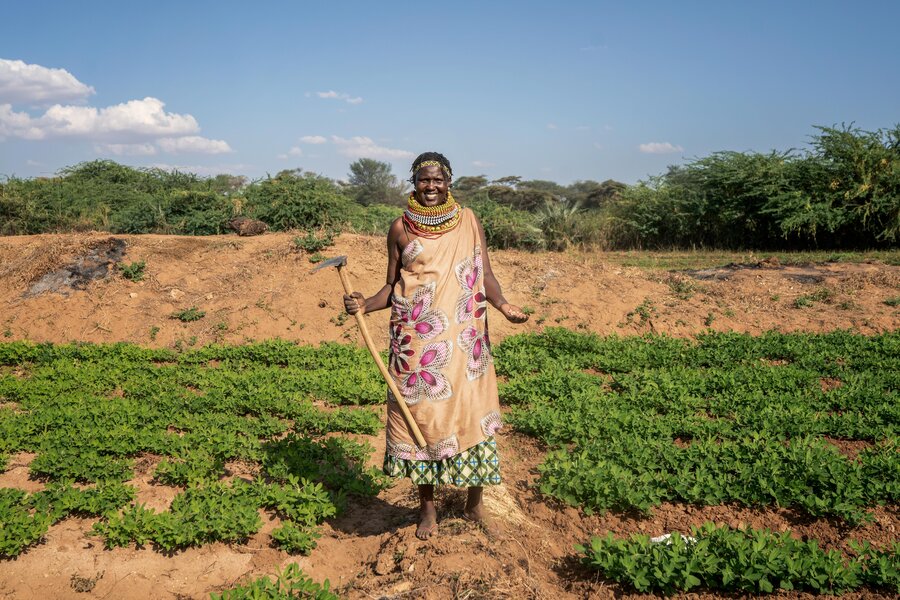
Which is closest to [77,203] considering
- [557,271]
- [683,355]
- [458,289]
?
[557,271]

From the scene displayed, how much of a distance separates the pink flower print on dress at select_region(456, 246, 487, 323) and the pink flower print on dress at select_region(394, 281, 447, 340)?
11 cm

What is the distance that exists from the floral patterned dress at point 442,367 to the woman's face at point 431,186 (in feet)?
0.62

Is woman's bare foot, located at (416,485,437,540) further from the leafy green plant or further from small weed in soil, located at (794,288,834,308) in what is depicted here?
small weed in soil, located at (794,288,834,308)

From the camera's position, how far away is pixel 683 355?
8680 mm

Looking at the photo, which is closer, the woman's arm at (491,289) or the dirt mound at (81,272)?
the woman's arm at (491,289)

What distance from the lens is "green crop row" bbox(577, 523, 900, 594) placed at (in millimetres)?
3451

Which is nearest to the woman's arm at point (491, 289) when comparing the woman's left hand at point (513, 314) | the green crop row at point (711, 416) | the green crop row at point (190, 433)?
the woman's left hand at point (513, 314)

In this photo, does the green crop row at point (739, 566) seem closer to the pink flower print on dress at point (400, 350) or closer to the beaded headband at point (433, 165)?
the pink flower print on dress at point (400, 350)

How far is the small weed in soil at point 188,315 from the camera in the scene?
35.4ft

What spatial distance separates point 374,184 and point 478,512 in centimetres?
4442

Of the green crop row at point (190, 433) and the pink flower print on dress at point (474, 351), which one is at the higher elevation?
the pink flower print on dress at point (474, 351)

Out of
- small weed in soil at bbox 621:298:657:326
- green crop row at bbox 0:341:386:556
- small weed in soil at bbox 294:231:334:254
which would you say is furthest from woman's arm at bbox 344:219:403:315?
small weed in soil at bbox 294:231:334:254

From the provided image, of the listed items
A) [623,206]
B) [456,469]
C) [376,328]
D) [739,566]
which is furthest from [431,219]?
[623,206]

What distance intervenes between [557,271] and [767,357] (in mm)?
4329
